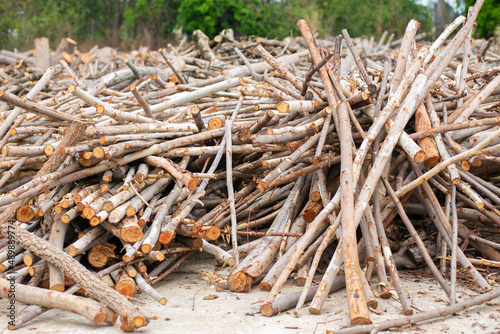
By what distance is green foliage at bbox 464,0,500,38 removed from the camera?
15453mm

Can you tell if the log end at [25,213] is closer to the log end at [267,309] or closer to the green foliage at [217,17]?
the log end at [267,309]

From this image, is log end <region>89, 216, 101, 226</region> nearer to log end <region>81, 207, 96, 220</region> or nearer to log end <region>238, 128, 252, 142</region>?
log end <region>81, 207, 96, 220</region>

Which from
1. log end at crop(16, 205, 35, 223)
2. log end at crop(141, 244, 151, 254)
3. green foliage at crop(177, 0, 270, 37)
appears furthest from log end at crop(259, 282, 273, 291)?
green foliage at crop(177, 0, 270, 37)

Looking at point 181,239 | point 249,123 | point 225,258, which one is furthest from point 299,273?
point 249,123

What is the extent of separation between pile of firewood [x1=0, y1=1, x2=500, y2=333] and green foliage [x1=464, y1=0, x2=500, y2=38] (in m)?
12.3

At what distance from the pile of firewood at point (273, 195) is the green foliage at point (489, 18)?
1229cm

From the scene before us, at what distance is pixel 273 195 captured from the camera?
4.45 metres

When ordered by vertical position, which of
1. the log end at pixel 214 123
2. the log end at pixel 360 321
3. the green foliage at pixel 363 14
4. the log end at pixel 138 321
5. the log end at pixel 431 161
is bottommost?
the log end at pixel 138 321

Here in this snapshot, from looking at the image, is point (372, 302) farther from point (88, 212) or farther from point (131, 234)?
point (88, 212)

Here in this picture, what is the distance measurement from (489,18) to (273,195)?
1415 cm

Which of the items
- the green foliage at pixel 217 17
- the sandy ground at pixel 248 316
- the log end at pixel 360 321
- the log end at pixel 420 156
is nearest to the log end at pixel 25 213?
the sandy ground at pixel 248 316

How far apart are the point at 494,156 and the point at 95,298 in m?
3.10

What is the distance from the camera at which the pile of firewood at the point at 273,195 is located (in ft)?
10.9

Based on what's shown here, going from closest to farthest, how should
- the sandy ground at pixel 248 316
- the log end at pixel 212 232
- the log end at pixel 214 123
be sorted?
1. the sandy ground at pixel 248 316
2. the log end at pixel 212 232
3. the log end at pixel 214 123
